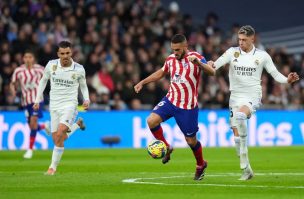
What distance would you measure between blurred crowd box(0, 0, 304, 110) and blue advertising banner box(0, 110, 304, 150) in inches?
25.2

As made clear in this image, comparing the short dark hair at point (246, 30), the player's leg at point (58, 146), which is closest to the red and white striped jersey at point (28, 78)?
the player's leg at point (58, 146)

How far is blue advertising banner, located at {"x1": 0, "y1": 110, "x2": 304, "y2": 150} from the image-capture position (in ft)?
86.7

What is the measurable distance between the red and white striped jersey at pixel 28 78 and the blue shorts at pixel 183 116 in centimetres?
875

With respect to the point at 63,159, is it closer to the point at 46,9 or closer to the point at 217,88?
the point at 46,9

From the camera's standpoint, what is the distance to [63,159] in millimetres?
20875

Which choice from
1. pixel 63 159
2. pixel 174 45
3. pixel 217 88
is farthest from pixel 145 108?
pixel 174 45

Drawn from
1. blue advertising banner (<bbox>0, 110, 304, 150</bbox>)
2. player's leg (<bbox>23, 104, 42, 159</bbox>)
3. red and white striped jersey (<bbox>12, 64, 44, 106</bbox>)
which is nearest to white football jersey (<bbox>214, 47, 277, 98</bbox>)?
red and white striped jersey (<bbox>12, 64, 44, 106</bbox>)

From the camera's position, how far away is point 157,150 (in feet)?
46.4

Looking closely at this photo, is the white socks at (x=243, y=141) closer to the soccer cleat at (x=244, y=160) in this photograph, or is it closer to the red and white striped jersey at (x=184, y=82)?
the soccer cleat at (x=244, y=160)

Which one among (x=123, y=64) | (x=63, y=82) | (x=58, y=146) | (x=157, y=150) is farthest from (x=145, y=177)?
(x=123, y=64)

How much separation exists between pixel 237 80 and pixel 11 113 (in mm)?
12440

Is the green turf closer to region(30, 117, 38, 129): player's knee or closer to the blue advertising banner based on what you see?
region(30, 117, 38, 129): player's knee

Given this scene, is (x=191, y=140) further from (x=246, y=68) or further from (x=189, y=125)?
(x=246, y=68)

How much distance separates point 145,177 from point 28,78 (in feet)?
28.1
